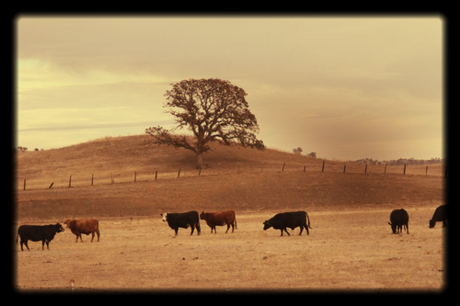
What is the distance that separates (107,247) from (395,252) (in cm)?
1221

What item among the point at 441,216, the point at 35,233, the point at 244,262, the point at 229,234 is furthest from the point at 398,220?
the point at 35,233

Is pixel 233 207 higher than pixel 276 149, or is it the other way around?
pixel 276 149

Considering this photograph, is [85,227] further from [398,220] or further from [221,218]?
[398,220]

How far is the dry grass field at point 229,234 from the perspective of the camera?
18422 millimetres

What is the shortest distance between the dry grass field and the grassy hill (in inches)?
5.9

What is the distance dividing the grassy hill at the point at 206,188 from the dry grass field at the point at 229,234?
149mm

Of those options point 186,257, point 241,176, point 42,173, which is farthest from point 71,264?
point 42,173

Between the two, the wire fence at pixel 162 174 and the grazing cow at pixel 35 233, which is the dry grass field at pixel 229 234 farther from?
the grazing cow at pixel 35 233

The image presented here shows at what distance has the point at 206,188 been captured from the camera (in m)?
63.1

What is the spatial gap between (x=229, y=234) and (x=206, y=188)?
96.6ft

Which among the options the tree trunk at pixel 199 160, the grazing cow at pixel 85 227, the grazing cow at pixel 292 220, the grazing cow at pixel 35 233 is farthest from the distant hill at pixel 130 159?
the grazing cow at pixel 35 233

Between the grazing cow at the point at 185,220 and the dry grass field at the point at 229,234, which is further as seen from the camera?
the grazing cow at the point at 185,220

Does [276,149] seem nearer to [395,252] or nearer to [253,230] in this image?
[253,230]

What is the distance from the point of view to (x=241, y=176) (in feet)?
225
